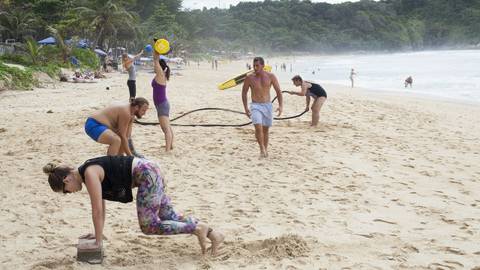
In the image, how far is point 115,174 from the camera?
3133mm

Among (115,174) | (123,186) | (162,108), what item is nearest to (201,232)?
(123,186)

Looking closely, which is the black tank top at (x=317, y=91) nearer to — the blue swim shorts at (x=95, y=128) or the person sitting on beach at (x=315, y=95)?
the person sitting on beach at (x=315, y=95)

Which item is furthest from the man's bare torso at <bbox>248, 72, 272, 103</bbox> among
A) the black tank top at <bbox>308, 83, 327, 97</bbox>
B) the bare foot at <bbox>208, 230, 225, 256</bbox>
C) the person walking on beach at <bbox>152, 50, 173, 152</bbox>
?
the bare foot at <bbox>208, 230, 225, 256</bbox>

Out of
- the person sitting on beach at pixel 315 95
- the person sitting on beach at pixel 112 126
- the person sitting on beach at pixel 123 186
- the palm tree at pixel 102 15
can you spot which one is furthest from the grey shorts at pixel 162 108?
the palm tree at pixel 102 15

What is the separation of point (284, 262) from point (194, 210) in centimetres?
146

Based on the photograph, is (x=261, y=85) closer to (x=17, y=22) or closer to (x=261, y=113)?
(x=261, y=113)

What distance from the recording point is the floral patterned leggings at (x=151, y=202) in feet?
10.4

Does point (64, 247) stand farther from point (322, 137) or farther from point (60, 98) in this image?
point (60, 98)

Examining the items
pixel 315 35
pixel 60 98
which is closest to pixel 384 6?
pixel 315 35

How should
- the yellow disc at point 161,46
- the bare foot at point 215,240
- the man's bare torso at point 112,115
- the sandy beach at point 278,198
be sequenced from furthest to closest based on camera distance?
the yellow disc at point 161,46 → the man's bare torso at point 112,115 → the sandy beach at point 278,198 → the bare foot at point 215,240

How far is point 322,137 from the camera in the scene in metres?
8.45

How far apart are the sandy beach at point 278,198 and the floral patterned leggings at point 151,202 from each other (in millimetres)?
346

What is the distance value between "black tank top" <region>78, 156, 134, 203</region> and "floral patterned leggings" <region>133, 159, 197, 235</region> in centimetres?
6

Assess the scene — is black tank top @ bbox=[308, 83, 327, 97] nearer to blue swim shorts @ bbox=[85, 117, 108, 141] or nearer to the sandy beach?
the sandy beach
